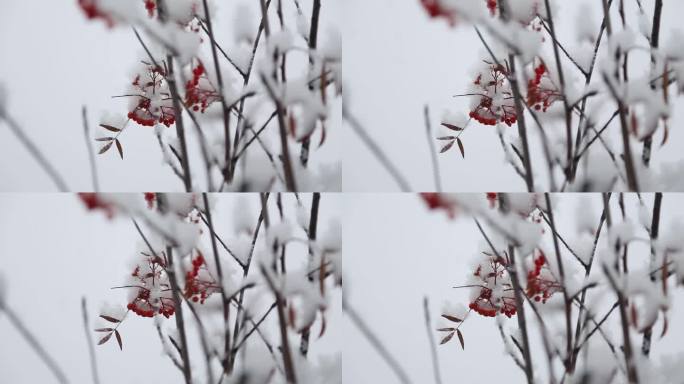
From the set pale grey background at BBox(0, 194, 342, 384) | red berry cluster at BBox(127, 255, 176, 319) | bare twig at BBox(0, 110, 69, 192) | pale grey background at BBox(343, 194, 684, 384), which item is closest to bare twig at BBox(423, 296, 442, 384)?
pale grey background at BBox(343, 194, 684, 384)

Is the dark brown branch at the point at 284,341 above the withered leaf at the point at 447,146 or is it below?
below

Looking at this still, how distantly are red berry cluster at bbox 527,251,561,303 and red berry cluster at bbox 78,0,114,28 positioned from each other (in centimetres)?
91

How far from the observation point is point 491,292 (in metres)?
1.51

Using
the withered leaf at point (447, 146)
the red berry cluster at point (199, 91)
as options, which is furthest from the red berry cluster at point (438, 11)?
the red berry cluster at point (199, 91)

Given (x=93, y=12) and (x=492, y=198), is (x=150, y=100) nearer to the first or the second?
(x=93, y=12)

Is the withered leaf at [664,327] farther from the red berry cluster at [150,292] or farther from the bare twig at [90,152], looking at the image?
the bare twig at [90,152]

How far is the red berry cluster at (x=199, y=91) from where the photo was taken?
148cm

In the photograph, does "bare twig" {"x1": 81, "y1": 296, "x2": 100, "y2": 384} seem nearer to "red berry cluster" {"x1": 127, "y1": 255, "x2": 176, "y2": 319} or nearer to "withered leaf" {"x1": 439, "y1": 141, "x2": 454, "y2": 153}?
"red berry cluster" {"x1": 127, "y1": 255, "x2": 176, "y2": 319}

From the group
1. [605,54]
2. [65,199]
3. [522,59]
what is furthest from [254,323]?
[605,54]

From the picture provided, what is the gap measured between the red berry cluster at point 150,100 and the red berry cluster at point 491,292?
0.66 metres

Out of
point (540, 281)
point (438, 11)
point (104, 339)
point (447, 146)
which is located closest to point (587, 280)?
point (540, 281)

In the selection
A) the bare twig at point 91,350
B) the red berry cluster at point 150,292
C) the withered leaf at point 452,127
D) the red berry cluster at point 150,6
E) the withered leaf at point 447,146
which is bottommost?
the bare twig at point 91,350

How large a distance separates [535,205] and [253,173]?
0.53 metres

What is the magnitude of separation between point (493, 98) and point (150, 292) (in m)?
0.74
